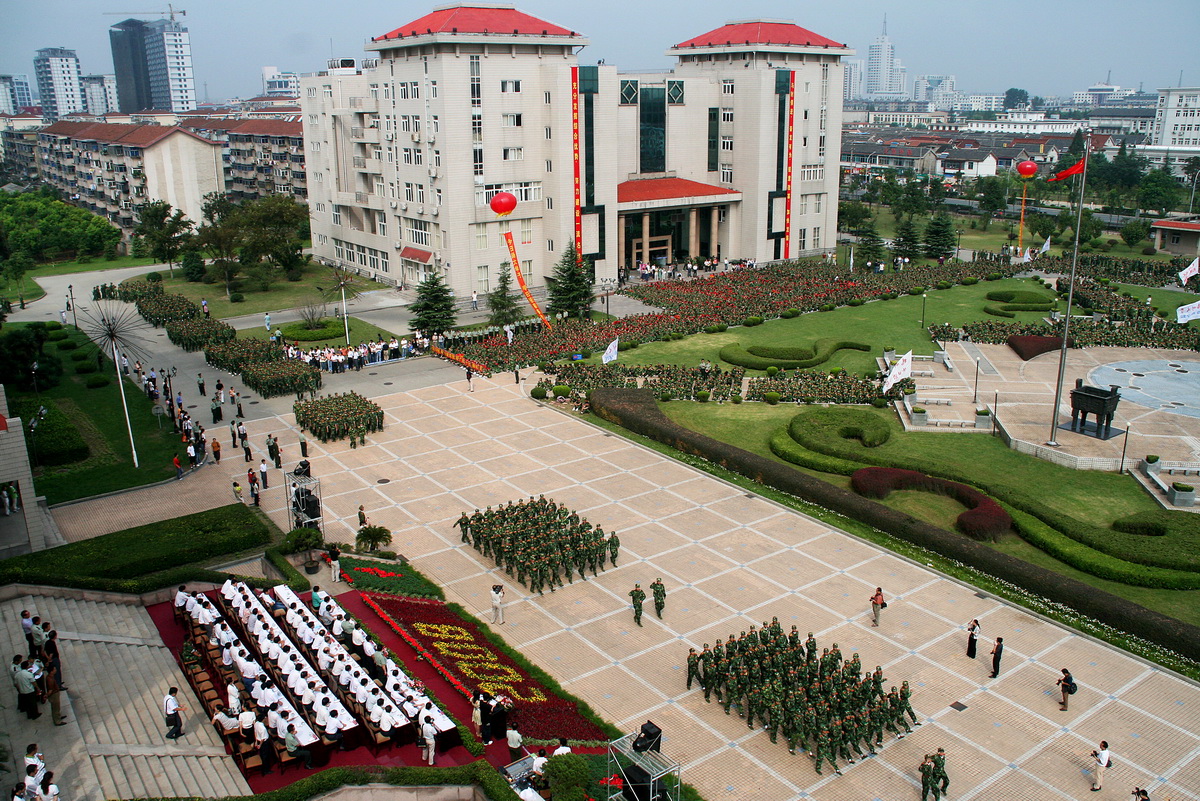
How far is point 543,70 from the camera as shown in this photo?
59594 mm

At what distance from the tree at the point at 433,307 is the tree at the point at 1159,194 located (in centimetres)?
7813

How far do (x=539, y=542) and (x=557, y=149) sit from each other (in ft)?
126

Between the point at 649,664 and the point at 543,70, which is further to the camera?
the point at 543,70

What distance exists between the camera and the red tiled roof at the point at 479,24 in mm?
56781

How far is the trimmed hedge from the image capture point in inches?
912

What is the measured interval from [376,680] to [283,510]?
40.2ft

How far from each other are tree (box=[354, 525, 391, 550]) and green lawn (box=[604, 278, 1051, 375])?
21.8 meters

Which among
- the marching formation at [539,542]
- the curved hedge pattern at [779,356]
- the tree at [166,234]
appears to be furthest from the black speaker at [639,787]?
the tree at [166,234]

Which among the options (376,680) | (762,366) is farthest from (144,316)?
(376,680)

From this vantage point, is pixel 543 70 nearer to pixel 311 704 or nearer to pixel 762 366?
pixel 762 366

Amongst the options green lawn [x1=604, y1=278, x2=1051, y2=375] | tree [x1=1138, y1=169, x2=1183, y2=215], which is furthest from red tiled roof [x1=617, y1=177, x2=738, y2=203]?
tree [x1=1138, y1=169, x2=1183, y2=215]

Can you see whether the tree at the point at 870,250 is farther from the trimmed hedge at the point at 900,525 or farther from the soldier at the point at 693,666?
the soldier at the point at 693,666

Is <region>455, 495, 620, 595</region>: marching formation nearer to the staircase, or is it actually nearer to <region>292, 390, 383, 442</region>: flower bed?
the staircase

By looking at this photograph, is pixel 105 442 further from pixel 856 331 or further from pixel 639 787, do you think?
pixel 856 331
